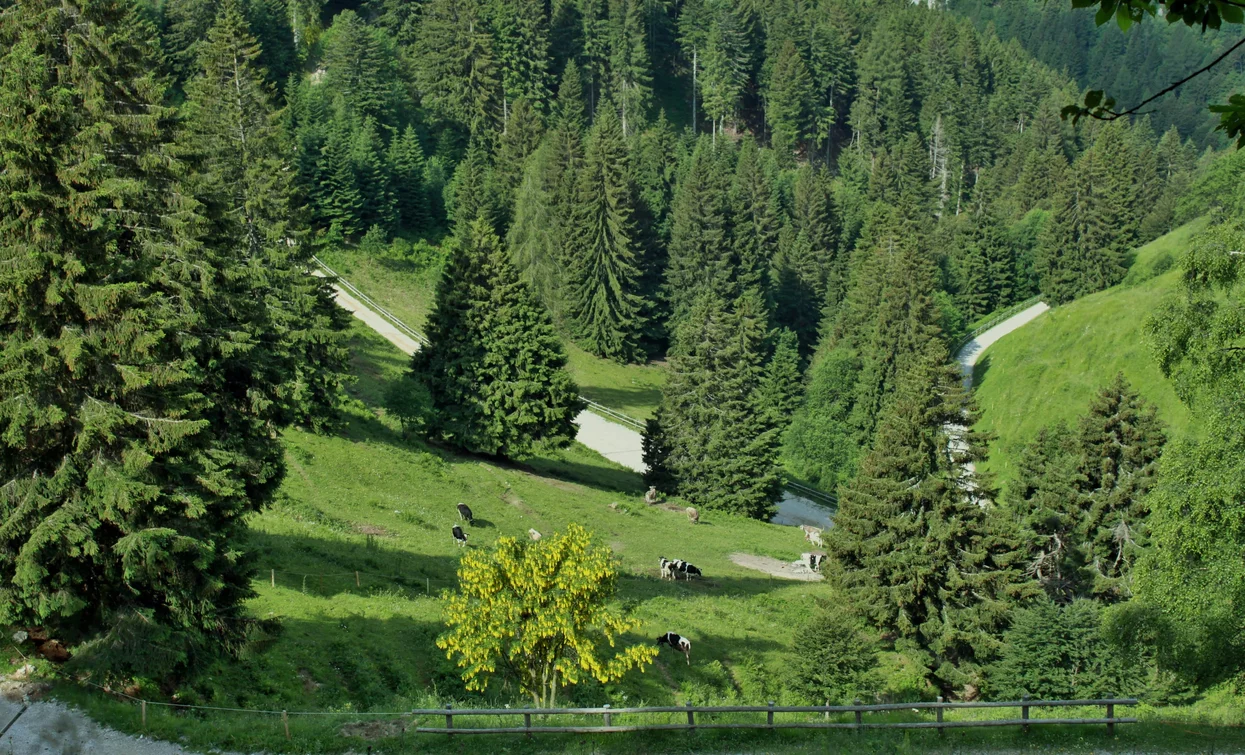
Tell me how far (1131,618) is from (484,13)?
362 ft

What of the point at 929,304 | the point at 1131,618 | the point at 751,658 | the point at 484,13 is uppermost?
the point at 484,13

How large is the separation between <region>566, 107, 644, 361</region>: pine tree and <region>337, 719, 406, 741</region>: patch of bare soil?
68372 mm

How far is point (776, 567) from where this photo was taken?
43.5 m

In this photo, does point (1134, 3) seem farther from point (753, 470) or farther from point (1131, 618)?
point (753, 470)

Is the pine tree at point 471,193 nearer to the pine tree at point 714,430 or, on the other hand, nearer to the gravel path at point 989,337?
the pine tree at point 714,430

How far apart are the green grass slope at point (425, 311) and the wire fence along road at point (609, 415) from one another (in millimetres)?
1187

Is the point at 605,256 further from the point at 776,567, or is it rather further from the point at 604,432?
the point at 776,567

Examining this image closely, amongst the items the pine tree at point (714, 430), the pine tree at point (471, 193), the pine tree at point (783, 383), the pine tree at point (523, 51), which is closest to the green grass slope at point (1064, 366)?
the pine tree at point (783, 383)

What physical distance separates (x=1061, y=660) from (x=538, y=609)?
16.4 meters

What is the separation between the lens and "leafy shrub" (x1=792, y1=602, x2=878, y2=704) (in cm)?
2612

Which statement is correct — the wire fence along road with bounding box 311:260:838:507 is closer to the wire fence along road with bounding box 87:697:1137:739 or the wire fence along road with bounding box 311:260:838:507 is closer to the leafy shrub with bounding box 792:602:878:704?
the leafy shrub with bounding box 792:602:878:704

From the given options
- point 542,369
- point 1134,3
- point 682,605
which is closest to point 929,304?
point 542,369

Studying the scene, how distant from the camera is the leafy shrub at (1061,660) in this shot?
27.5 meters

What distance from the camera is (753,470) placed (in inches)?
2162
